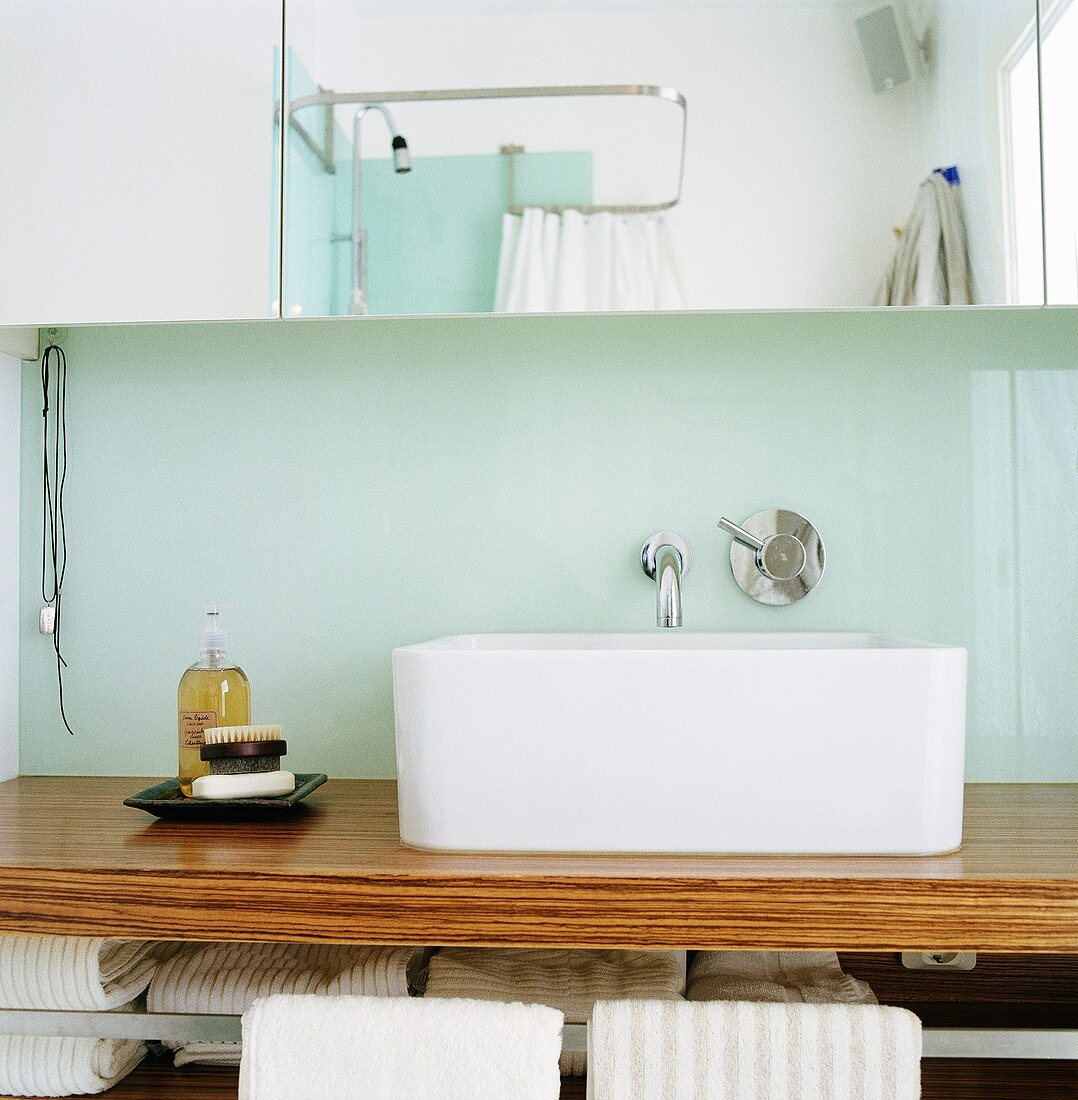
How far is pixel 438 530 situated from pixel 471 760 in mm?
480

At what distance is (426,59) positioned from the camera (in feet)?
3.88

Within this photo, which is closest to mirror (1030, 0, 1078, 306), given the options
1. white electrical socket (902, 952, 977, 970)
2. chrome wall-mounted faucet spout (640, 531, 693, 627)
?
chrome wall-mounted faucet spout (640, 531, 693, 627)

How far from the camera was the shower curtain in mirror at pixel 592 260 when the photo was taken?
1172 millimetres

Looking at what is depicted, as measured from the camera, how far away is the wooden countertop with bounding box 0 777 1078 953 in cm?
85

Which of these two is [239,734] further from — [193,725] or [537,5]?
[537,5]

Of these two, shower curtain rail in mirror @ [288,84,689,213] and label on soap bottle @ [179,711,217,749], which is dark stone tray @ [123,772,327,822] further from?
shower curtain rail in mirror @ [288,84,689,213]

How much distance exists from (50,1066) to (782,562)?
3.24 ft

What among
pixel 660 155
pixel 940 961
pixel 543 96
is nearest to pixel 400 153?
pixel 543 96

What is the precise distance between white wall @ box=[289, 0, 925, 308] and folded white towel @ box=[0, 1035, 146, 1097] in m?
1.01

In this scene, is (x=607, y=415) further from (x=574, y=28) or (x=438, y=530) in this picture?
(x=574, y=28)

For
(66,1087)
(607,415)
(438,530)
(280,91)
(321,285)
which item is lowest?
(66,1087)

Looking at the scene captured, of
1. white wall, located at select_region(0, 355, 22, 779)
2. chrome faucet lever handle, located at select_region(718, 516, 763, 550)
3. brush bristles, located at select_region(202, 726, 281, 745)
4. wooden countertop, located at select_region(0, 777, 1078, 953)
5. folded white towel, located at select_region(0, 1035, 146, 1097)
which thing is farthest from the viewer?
white wall, located at select_region(0, 355, 22, 779)

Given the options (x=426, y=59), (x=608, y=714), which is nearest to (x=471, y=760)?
(x=608, y=714)

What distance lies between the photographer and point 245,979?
3.48ft
